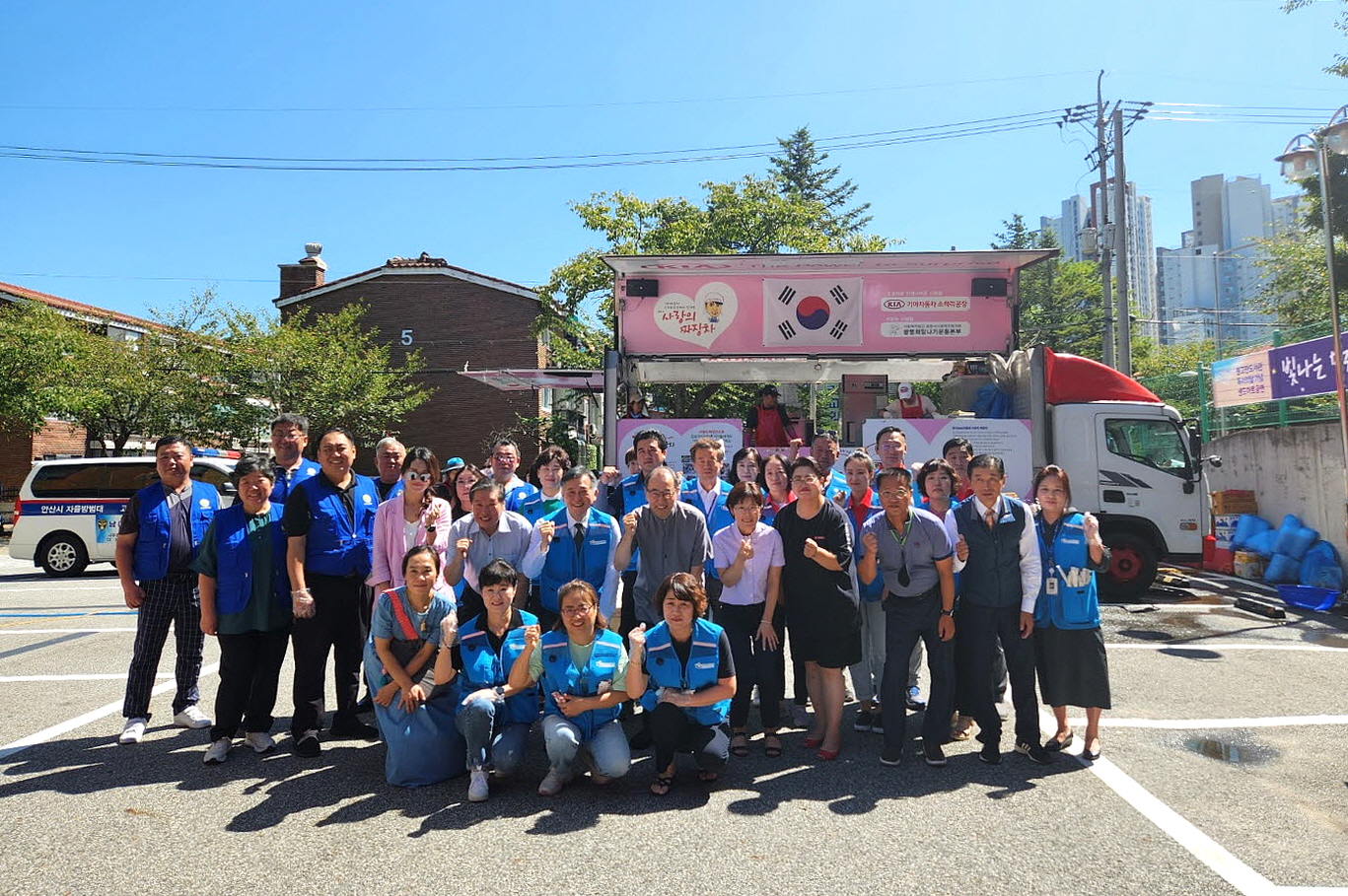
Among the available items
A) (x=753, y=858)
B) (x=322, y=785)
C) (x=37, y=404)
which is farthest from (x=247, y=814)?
(x=37, y=404)

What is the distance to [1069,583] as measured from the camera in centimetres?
471

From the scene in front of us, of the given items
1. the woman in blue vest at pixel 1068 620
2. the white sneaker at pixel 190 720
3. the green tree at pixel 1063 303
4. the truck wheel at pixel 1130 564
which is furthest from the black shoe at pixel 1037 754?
the green tree at pixel 1063 303

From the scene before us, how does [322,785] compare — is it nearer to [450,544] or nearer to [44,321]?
[450,544]

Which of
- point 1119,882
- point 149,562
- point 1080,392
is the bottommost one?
point 1119,882

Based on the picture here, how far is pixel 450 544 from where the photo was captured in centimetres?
491

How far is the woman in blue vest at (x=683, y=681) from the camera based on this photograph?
4223mm

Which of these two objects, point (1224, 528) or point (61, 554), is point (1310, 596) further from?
point (61, 554)

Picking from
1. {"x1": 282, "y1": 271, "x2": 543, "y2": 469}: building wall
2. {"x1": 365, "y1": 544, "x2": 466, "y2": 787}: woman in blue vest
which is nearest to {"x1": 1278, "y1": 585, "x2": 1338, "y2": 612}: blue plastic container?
{"x1": 365, "y1": 544, "x2": 466, "y2": 787}: woman in blue vest

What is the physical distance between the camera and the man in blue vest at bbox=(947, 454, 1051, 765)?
185 inches

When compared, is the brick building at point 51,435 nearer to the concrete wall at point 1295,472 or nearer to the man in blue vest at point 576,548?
the man in blue vest at point 576,548

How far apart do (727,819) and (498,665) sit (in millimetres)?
1414

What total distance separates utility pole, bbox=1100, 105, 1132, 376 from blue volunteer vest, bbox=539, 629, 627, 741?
17945 mm

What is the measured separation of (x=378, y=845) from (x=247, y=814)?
0.79m

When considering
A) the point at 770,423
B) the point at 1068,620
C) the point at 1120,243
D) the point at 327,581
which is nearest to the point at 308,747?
the point at 327,581
